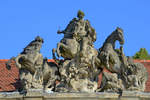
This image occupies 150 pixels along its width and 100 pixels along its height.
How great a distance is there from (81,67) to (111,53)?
56.3 inches

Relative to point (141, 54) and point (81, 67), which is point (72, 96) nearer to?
point (81, 67)

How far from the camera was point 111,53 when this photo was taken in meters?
22.5

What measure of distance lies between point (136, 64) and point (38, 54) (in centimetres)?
422

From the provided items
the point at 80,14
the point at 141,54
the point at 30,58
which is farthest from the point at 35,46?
→ the point at 141,54

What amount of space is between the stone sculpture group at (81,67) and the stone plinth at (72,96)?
0.99 ft

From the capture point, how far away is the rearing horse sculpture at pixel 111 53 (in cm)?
2242

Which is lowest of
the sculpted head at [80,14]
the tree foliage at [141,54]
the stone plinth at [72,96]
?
the stone plinth at [72,96]

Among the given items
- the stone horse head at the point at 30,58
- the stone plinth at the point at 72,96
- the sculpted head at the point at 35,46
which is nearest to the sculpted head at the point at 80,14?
the sculpted head at the point at 35,46

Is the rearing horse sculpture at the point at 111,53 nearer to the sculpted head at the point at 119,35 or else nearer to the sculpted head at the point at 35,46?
the sculpted head at the point at 119,35

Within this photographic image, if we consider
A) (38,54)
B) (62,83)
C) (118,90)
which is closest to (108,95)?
(118,90)

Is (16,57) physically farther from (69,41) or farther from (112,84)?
(112,84)

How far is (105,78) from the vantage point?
22391 millimetres

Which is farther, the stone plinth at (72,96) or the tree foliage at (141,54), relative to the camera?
the tree foliage at (141,54)

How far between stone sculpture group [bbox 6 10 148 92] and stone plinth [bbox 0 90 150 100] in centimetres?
30
